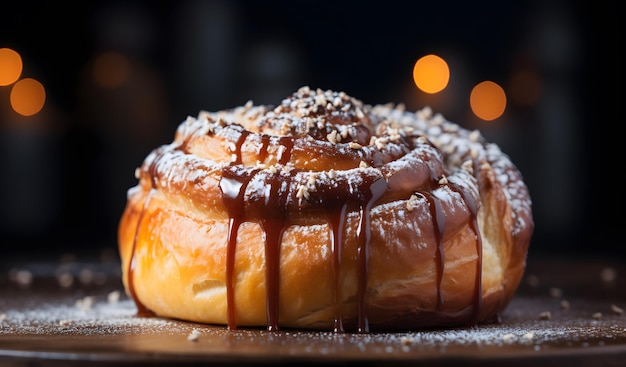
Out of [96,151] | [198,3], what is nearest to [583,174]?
[198,3]

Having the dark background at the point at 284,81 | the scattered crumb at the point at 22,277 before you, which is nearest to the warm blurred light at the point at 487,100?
the dark background at the point at 284,81

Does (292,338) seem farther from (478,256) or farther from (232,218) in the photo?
(478,256)

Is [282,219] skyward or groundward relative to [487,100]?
groundward

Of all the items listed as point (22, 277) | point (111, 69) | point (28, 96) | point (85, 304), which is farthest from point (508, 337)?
point (28, 96)

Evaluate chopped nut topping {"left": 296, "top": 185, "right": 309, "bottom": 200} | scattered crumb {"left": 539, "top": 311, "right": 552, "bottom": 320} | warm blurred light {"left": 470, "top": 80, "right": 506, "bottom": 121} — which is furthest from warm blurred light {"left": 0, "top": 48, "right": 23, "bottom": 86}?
scattered crumb {"left": 539, "top": 311, "right": 552, "bottom": 320}

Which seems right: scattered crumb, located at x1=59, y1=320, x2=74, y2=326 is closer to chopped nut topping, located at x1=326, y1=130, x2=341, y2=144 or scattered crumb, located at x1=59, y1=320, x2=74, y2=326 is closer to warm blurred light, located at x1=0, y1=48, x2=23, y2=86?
chopped nut topping, located at x1=326, y1=130, x2=341, y2=144

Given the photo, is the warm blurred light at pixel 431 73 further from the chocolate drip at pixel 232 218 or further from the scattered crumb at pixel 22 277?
the chocolate drip at pixel 232 218

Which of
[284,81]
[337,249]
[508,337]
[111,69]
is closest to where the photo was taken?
[508,337]
